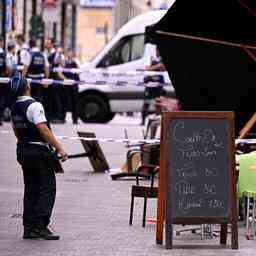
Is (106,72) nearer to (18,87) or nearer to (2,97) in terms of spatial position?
(2,97)

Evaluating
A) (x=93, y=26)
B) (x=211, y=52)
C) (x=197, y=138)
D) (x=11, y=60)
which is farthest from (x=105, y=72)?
(x=93, y=26)

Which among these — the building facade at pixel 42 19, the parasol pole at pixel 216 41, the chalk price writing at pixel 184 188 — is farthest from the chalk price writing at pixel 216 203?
the building facade at pixel 42 19

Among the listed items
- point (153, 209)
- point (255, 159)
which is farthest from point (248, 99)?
point (255, 159)

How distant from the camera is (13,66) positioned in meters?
28.9

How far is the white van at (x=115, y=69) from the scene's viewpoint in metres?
32.3

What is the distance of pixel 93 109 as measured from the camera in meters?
33.0

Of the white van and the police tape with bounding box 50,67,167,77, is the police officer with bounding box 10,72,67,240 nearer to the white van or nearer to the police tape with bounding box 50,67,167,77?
the police tape with bounding box 50,67,167,77

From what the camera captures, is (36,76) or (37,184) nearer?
(37,184)

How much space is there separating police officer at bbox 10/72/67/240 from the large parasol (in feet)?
14.3

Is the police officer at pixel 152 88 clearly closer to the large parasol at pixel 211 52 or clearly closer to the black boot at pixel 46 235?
the large parasol at pixel 211 52

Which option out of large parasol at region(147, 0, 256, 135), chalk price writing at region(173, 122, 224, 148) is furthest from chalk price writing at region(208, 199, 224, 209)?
large parasol at region(147, 0, 256, 135)

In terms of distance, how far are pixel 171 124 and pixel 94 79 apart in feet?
69.4

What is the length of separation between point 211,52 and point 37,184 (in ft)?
15.5

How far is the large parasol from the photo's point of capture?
16094 mm
